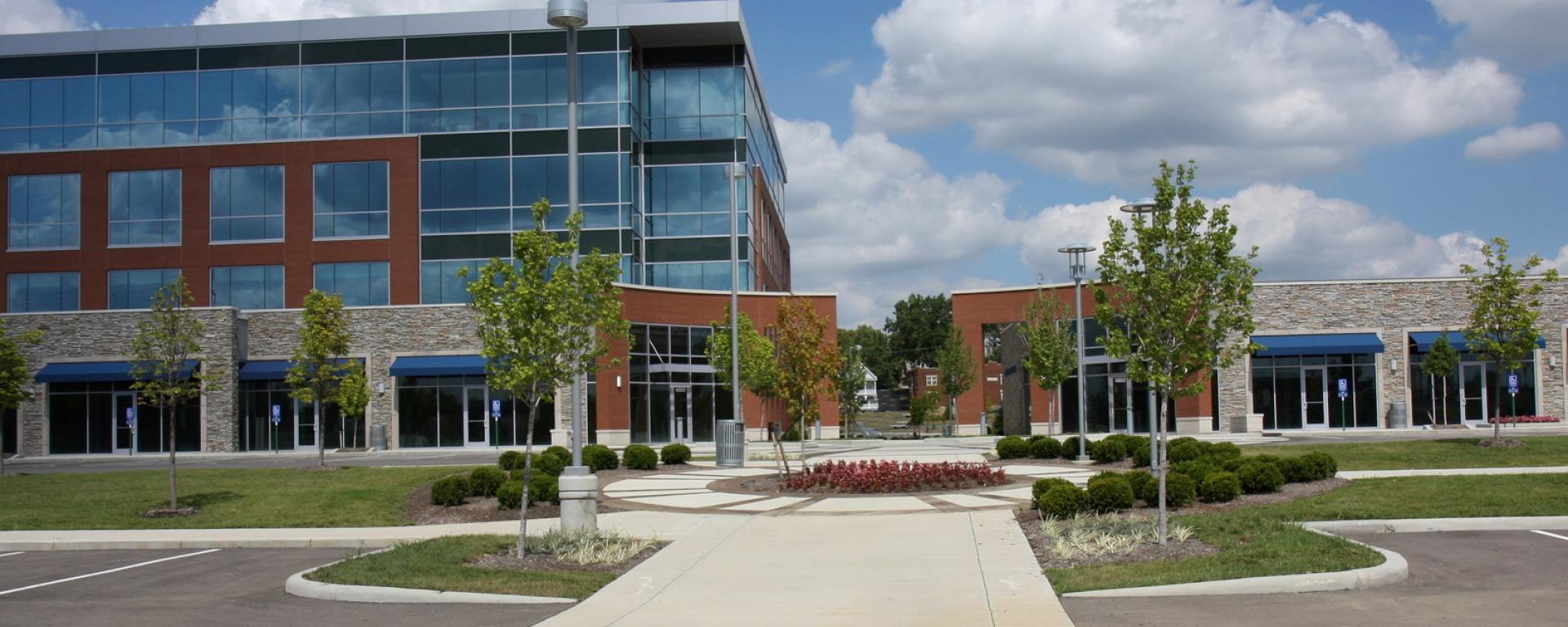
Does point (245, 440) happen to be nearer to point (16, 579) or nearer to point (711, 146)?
point (711, 146)

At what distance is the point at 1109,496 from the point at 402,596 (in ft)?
29.5

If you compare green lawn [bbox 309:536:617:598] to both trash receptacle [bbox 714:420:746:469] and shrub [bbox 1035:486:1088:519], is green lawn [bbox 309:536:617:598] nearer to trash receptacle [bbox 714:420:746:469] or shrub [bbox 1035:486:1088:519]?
shrub [bbox 1035:486:1088:519]

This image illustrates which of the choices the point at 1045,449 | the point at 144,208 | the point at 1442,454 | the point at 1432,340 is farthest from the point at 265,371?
the point at 1432,340

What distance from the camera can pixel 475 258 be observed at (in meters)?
50.2

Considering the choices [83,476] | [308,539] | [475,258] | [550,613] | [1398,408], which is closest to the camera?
[550,613]

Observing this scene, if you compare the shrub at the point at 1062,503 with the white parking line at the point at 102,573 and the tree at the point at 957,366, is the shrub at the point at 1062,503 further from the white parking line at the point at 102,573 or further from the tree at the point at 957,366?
the tree at the point at 957,366

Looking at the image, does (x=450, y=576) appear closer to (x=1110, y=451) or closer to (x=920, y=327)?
(x=1110, y=451)

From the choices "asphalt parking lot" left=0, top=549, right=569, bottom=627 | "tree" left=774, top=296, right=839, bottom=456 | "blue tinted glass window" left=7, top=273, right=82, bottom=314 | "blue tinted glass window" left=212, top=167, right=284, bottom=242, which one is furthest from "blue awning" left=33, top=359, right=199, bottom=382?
"asphalt parking lot" left=0, top=549, right=569, bottom=627

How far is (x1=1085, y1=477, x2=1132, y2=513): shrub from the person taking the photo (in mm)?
15859

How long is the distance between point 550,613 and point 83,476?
20901 mm

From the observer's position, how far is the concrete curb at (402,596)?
36.8 ft

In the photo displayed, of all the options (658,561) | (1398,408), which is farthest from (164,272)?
(1398,408)

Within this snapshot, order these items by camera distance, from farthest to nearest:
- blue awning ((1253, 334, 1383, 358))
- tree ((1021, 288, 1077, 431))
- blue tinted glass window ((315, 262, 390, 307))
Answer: blue tinted glass window ((315, 262, 390, 307)), blue awning ((1253, 334, 1383, 358)), tree ((1021, 288, 1077, 431))

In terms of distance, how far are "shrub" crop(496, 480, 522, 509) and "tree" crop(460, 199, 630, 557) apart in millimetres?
4439
